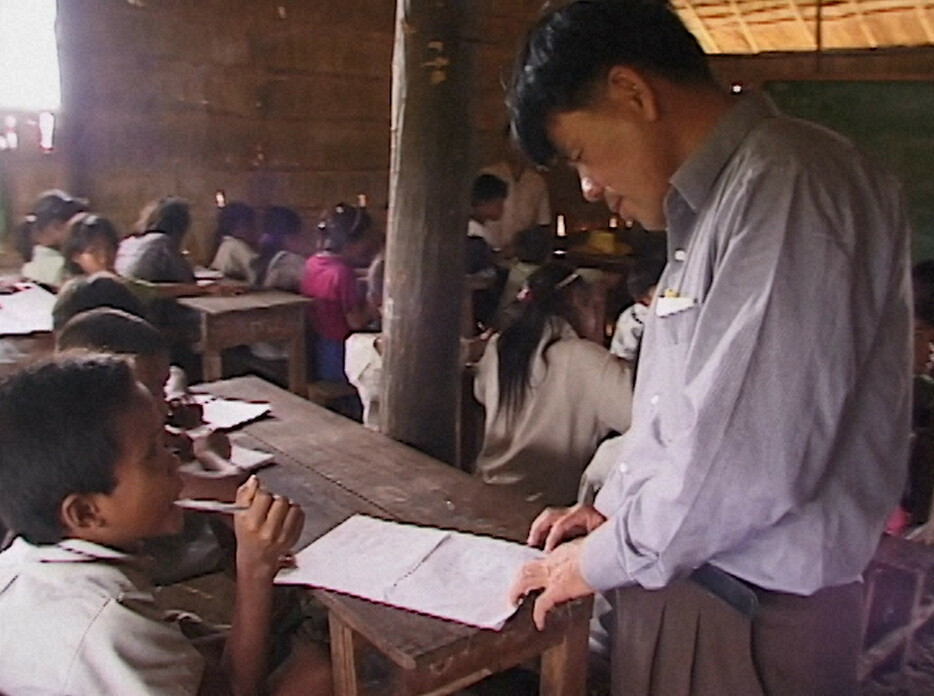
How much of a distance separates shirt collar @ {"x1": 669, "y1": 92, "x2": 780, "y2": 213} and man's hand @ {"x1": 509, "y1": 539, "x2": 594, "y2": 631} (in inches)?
19.6

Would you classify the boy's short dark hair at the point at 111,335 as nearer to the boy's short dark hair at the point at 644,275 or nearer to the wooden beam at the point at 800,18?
the boy's short dark hair at the point at 644,275

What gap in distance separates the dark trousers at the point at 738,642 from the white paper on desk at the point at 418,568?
0.20 m

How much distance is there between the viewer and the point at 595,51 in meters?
1.20

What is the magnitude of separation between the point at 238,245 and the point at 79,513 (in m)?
4.06

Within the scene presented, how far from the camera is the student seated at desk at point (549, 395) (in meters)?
2.54

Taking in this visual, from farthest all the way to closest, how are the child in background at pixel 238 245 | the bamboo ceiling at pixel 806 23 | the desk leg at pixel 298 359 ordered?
the bamboo ceiling at pixel 806 23 → the child in background at pixel 238 245 → the desk leg at pixel 298 359

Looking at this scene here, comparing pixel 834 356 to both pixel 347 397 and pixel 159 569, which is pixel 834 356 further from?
pixel 347 397

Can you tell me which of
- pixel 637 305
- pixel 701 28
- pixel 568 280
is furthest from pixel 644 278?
pixel 701 28

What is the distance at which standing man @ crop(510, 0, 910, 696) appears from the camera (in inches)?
41.8

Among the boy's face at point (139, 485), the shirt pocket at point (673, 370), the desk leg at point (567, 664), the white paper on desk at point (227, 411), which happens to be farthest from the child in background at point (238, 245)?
the shirt pocket at point (673, 370)

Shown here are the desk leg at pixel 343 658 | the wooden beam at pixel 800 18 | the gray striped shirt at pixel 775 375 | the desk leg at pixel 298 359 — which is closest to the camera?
the gray striped shirt at pixel 775 375

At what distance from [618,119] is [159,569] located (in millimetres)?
1289

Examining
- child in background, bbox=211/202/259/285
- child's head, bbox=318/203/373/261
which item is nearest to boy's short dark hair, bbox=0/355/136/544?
child's head, bbox=318/203/373/261

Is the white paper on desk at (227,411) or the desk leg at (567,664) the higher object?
the white paper on desk at (227,411)
